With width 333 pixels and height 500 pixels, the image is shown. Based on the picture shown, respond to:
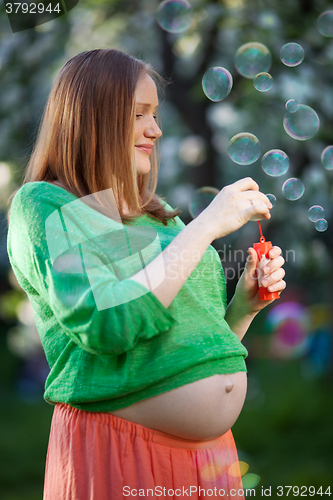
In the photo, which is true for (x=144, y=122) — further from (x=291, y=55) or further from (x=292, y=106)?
(x=291, y=55)

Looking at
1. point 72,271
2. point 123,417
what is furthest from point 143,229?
point 123,417

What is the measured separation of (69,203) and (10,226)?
185 millimetres

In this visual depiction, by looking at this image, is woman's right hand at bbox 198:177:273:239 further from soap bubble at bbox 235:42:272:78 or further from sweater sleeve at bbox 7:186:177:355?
soap bubble at bbox 235:42:272:78

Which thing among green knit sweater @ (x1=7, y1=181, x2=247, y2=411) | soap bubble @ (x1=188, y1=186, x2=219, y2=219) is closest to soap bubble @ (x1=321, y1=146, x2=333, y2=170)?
soap bubble @ (x1=188, y1=186, x2=219, y2=219)

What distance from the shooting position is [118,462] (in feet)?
3.98

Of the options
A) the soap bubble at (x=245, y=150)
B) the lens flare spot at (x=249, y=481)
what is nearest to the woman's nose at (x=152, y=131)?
the soap bubble at (x=245, y=150)

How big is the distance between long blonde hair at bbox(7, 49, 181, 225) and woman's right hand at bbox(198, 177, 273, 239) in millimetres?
272

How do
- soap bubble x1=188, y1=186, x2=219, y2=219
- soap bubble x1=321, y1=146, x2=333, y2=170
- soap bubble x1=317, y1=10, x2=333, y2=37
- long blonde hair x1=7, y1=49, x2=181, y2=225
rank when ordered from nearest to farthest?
long blonde hair x1=7, y1=49, x2=181, y2=225, soap bubble x1=321, y1=146, x2=333, y2=170, soap bubble x1=188, y1=186, x2=219, y2=219, soap bubble x1=317, y1=10, x2=333, y2=37

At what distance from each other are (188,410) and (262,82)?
1325 millimetres

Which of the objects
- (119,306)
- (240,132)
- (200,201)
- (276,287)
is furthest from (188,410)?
(240,132)

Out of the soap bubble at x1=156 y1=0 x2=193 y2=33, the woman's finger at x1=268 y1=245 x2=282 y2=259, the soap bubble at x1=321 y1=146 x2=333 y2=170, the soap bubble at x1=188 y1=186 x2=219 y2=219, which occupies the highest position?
the soap bubble at x1=156 y1=0 x2=193 y2=33

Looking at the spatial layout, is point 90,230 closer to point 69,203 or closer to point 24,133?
point 69,203

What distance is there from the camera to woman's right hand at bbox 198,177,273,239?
47.3 inches

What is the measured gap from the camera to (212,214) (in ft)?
3.96
